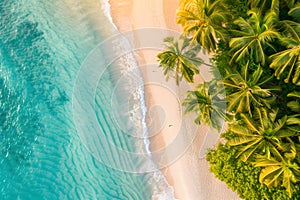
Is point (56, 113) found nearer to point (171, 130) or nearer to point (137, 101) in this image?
point (137, 101)

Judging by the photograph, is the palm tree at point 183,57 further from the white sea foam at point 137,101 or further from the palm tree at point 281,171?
the palm tree at point 281,171

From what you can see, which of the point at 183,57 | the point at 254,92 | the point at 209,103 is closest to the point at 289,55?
the point at 254,92

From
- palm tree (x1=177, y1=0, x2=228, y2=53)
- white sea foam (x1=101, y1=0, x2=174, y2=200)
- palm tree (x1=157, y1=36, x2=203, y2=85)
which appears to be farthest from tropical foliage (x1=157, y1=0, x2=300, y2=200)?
white sea foam (x1=101, y1=0, x2=174, y2=200)

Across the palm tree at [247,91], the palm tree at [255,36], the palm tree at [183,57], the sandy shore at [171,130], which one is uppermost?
the palm tree at [255,36]

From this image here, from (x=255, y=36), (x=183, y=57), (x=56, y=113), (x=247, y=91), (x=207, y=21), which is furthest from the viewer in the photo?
(x=56, y=113)

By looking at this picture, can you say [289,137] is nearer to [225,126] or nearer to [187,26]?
[225,126]

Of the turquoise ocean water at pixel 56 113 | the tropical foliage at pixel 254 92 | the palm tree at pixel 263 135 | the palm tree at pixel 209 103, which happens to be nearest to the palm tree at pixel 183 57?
the tropical foliage at pixel 254 92

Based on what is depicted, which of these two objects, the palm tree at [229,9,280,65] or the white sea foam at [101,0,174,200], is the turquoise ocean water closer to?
the white sea foam at [101,0,174,200]
